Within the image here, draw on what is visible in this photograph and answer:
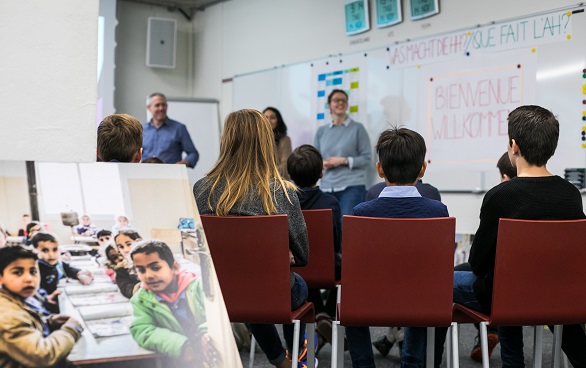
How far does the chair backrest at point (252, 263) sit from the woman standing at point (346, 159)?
12.1ft

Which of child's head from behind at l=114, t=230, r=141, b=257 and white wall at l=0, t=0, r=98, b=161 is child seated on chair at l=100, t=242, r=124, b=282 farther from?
white wall at l=0, t=0, r=98, b=161

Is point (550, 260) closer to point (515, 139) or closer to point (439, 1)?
point (515, 139)

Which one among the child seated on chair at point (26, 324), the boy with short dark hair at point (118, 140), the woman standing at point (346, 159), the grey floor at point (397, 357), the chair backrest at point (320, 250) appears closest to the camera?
the child seated on chair at point (26, 324)

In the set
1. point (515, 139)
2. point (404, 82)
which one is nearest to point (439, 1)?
point (404, 82)

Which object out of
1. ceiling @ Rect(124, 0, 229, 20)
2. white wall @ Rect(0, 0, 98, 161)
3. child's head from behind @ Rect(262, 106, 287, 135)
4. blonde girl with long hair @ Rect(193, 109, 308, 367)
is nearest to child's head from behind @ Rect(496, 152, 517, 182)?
blonde girl with long hair @ Rect(193, 109, 308, 367)

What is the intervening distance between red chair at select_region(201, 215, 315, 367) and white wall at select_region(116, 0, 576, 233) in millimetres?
3292

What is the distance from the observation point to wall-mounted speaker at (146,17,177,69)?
8.38m

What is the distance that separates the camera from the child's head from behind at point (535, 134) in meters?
2.42

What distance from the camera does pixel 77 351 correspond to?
108 centimetres

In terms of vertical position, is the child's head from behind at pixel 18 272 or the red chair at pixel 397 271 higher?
the child's head from behind at pixel 18 272

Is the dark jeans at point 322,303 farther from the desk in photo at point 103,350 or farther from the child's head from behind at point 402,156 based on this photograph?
the desk in photo at point 103,350

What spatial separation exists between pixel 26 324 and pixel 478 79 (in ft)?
15.4

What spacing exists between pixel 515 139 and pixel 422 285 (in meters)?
0.66

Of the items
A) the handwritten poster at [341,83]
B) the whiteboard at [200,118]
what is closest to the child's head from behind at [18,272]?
the handwritten poster at [341,83]
